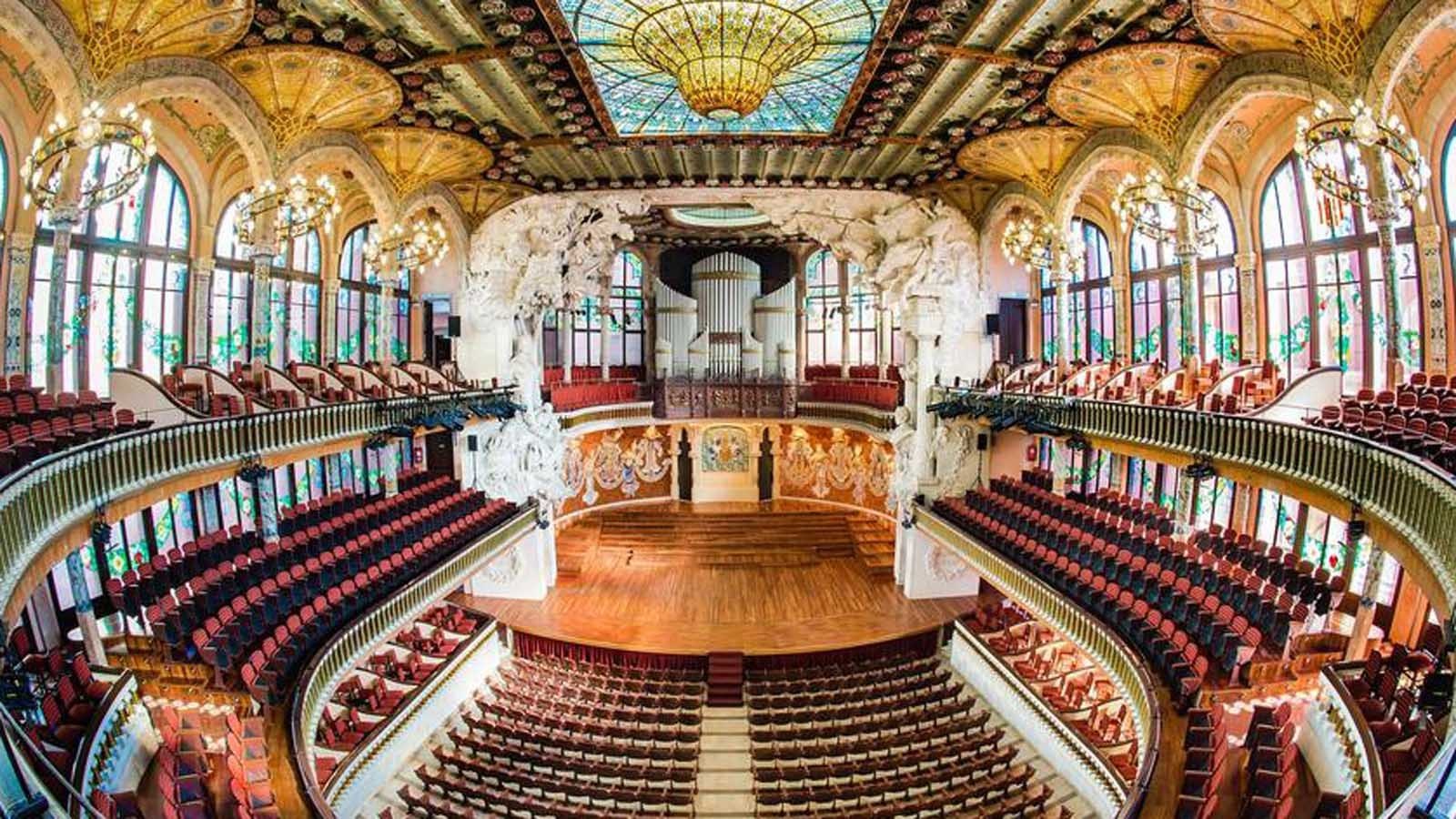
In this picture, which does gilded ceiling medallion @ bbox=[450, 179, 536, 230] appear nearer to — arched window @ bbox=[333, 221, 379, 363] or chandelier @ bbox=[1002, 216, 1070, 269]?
arched window @ bbox=[333, 221, 379, 363]

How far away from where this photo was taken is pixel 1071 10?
11.3 meters

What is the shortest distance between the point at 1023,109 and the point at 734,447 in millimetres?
15199

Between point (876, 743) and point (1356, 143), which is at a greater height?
point (1356, 143)

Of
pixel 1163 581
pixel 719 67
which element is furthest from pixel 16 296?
pixel 1163 581

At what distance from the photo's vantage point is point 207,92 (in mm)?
12203

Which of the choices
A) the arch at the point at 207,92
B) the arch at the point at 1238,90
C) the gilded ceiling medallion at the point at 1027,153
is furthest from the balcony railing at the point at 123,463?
the arch at the point at 1238,90

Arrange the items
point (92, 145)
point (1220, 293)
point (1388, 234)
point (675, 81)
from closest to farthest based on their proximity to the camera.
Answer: point (92, 145) < point (1388, 234) < point (675, 81) < point (1220, 293)

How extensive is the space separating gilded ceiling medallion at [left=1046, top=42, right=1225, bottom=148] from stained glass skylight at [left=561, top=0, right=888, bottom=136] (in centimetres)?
381

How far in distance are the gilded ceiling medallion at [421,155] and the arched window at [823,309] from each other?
12657 millimetres

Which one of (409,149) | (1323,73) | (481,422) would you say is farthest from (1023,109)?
(481,422)

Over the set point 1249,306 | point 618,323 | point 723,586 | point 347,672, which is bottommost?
point 723,586

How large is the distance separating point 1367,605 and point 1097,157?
1036cm

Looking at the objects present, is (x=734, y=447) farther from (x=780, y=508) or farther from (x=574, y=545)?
(x=574, y=545)

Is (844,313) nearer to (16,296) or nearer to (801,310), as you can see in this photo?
(801,310)
